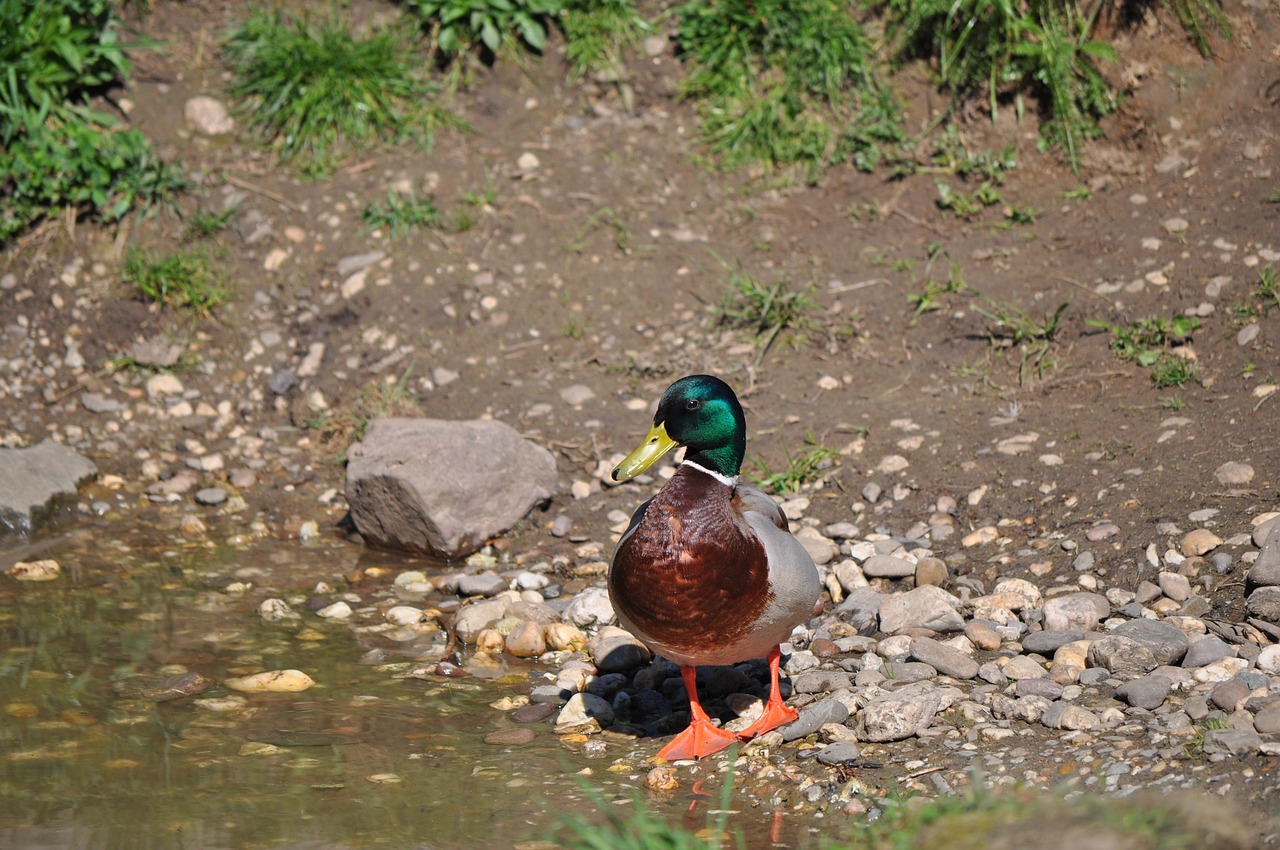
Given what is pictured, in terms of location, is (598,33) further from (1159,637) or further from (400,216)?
(1159,637)

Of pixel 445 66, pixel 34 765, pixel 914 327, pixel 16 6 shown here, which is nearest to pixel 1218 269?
pixel 914 327

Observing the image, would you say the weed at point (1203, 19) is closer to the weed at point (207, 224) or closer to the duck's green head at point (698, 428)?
the duck's green head at point (698, 428)

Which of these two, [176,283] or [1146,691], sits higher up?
[176,283]

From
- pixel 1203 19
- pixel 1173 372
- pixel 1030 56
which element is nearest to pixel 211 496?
pixel 1173 372

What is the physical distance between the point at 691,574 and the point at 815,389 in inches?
98.8

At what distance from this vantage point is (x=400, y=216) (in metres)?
6.60

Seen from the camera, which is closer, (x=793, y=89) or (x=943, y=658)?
(x=943, y=658)

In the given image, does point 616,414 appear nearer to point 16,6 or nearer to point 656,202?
point 656,202

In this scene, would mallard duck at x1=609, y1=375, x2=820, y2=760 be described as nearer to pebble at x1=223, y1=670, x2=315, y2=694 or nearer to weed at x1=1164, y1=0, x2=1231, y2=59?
pebble at x1=223, y1=670, x2=315, y2=694

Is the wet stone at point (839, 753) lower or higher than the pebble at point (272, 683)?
lower

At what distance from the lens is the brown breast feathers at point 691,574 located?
11.0 feet

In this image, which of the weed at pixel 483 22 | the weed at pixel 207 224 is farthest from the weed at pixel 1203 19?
the weed at pixel 207 224

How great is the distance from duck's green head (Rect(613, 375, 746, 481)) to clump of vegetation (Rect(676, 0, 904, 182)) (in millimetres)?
3462

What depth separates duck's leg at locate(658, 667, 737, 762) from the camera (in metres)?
3.54
